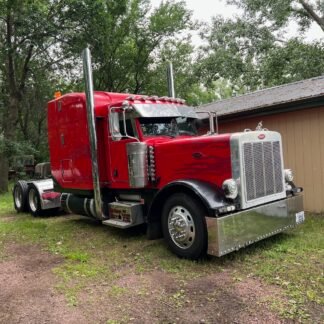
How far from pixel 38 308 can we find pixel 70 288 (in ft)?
1.84

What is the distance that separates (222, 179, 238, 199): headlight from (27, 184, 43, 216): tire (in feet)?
19.7

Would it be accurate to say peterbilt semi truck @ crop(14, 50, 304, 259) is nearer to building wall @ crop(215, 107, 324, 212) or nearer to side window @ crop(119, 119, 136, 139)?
side window @ crop(119, 119, 136, 139)

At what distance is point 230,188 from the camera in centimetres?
498

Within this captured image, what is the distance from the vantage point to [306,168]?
8.11 meters

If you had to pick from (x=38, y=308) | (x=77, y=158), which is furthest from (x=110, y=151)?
(x=38, y=308)

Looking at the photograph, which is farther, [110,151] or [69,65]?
[69,65]

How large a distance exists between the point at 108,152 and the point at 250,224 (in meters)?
3.02

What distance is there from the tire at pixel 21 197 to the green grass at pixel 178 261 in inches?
103

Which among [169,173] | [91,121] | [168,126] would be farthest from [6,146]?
[169,173]

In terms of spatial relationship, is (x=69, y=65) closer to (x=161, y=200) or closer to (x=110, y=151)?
(x=110, y=151)

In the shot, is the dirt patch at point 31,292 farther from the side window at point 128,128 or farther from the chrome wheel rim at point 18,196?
the chrome wheel rim at point 18,196

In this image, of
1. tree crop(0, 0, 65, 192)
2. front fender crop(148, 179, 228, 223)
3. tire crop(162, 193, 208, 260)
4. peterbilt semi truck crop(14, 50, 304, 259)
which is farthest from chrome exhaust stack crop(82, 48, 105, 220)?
tree crop(0, 0, 65, 192)

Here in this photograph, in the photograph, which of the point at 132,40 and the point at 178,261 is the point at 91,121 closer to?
the point at 178,261

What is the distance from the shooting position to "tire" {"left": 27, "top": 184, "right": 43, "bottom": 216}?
31.2 ft
